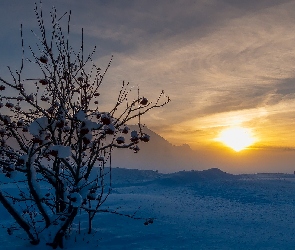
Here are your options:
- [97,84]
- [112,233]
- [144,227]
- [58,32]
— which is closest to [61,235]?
[112,233]

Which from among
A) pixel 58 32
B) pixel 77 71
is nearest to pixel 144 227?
pixel 77 71

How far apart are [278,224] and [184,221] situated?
2101mm

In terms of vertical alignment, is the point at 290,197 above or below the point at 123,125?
below

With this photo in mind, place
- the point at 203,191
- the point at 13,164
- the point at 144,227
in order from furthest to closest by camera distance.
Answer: the point at 203,191 < the point at 144,227 < the point at 13,164

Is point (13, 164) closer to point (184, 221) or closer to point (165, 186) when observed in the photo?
point (184, 221)

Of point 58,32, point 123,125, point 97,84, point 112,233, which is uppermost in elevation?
point 58,32

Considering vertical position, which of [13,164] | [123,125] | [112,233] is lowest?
Answer: [112,233]

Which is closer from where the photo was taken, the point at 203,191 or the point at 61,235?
the point at 61,235

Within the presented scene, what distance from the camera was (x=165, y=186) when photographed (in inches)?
627

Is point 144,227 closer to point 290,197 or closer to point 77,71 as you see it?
point 77,71

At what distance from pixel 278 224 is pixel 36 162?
536 cm

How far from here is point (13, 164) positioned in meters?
4.80

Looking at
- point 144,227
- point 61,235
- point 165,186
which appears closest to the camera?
point 61,235

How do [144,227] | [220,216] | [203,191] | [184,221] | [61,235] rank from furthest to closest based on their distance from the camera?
[203,191] → [220,216] → [184,221] → [144,227] → [61,235]
